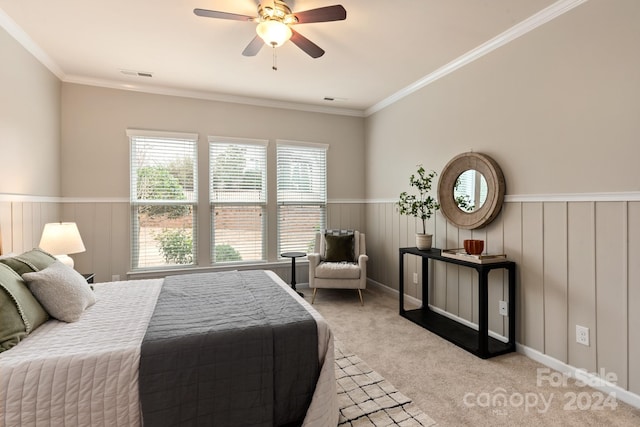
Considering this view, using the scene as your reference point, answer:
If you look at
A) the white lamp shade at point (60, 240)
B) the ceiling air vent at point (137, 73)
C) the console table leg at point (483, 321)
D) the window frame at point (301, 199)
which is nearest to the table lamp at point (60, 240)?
the white lamp shade at point (60, 240)

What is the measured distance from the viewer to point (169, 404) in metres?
1.46

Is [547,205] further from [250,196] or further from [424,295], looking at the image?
[250,196]

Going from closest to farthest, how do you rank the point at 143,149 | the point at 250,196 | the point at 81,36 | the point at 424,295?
the point at 81,36
the point at 424,295
the point at 143,149
the point at 250,196

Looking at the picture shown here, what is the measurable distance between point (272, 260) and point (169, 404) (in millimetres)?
→ 3225

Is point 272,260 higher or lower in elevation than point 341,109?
lower

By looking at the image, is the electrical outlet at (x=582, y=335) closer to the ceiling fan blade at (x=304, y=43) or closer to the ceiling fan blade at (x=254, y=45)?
the ceiling fan blade at (x=304, y=43)

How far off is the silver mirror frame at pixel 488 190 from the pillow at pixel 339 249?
54.5 inches

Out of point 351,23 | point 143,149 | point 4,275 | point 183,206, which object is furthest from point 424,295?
point 143,149

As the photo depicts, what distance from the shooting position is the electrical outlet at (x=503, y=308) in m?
2.86

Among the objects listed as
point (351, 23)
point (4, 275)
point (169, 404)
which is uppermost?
point (351, 23)

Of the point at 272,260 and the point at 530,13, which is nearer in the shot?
the point at 530,13

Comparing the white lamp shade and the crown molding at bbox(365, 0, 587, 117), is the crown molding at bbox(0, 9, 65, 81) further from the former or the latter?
the crown molding at bbox(365, 0, 587, 117)

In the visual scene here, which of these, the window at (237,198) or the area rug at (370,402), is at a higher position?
the window at (237,198)

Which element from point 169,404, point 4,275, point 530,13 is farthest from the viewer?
point 530,13
